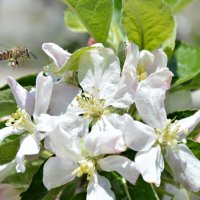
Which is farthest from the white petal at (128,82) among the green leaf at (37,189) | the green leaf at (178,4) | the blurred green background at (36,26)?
the blurred green background at (36,26)

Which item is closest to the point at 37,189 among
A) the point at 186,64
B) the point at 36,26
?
the point at 186,64

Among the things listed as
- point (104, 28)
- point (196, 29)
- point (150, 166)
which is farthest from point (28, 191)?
point (196, 29)

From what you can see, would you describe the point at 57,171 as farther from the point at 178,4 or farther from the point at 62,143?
the point at 178,4

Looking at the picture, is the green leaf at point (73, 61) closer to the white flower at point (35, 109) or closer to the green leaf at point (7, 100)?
the white flower at point (35, 109)

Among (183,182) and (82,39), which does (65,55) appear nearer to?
(183,182)

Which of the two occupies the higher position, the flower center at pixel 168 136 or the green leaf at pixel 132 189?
the flower center at pixel 168 136

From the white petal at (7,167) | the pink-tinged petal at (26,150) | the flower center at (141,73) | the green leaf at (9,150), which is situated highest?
the flower center at (141,73)

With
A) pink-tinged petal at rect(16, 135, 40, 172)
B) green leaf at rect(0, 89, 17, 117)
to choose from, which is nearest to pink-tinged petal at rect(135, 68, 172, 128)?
pink-tinged petal at rect(16, 135, 40, 172)
